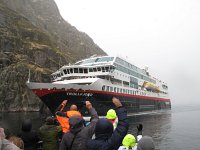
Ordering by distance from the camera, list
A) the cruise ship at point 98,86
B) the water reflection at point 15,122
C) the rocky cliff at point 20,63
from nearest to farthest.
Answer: the water reflection at point 15,122, the cruise ship at point 98,86, the rocky cliff at point 20,63

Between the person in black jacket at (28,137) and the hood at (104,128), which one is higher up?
the hood at (104,128)

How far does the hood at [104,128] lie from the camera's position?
5102mm

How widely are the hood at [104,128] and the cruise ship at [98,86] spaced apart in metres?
32.0

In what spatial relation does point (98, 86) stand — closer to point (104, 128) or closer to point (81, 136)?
point (81, 136)

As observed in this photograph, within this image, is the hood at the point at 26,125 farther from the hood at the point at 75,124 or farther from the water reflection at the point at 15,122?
the water reflection at the point at 15,122

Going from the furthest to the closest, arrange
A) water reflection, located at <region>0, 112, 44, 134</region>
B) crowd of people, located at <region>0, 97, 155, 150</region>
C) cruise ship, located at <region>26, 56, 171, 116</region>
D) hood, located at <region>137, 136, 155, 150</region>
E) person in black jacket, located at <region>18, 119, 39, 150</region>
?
cruise ship, located at <region>26, 56, 171, 116</region>
water reflection, located at <region>0, 112, 44, 134</region>
person in black jacket, located at <region>18, 119, 39, 150</region>
crowd of people, located at <region>0, 97, 155, 150</region>
hood, located at <region>137, 136, 155, 150</region>

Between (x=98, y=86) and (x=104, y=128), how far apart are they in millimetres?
34908

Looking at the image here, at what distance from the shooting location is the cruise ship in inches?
1479

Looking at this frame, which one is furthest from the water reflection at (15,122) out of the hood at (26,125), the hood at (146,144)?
the hood at (146,144)

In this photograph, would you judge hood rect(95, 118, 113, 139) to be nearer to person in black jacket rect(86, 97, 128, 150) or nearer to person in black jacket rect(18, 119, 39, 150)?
person in black jacket rect(86, 97, 128, 150)

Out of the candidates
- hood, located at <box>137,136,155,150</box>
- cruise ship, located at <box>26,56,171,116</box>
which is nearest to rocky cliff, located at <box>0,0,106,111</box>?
cruise ship, located at <box>26,56,171,116</box>

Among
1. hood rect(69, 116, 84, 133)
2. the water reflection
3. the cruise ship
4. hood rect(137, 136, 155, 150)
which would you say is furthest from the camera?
the cruise ship

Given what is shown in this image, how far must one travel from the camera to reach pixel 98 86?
40000 mm

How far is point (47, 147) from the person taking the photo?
8023 mm
